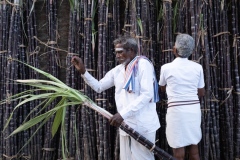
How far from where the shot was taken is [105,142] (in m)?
3.85

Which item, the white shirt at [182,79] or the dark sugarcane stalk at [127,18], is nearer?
the white shirt at [182,79]

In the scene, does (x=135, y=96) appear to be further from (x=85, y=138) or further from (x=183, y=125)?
(x=85, y=138)

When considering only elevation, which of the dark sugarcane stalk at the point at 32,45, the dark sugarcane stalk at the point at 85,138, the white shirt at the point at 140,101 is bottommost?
the dark sugarcane stalk at the point at 85,138

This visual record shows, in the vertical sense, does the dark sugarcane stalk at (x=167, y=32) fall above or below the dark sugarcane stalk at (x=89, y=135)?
above

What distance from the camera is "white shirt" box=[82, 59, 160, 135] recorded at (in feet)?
9.16

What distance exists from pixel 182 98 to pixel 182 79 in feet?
0.62

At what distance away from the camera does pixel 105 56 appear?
13.0 feet

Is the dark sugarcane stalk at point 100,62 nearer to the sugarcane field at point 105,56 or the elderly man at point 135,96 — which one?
the sugarcane field at point 105,56

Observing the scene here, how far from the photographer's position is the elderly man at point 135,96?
2.81 meters

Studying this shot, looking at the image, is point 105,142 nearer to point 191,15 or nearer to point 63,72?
point 63,72

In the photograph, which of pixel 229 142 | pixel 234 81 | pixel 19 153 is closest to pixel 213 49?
pixel 234 81

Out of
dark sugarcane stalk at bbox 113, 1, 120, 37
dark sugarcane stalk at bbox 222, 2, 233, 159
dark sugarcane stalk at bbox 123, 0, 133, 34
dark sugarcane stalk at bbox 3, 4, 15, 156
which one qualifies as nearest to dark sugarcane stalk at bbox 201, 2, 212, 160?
dark sugarcane stalk at bbox 222, 2, 233, 159

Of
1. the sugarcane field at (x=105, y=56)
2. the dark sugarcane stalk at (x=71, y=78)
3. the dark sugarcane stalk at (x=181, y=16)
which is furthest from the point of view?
the dark sugarcane stalk at (x=71, y=78)

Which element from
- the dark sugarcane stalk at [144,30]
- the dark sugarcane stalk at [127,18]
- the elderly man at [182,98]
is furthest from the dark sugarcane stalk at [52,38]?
the elderly man at [182,98]
